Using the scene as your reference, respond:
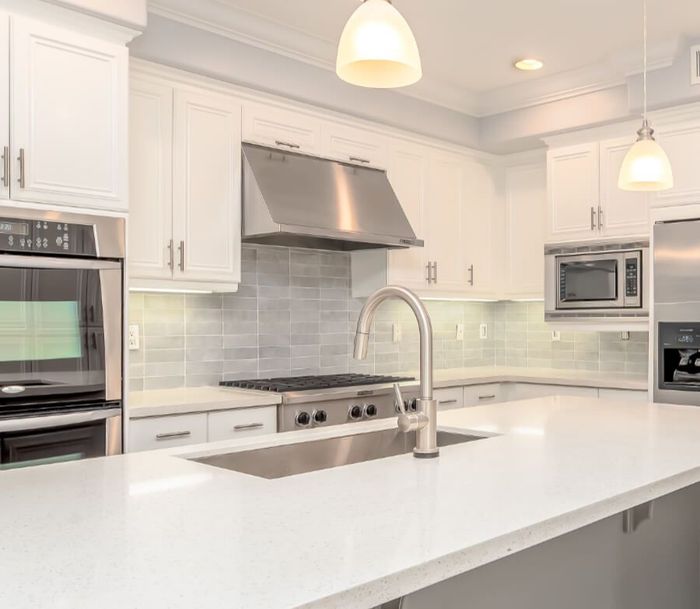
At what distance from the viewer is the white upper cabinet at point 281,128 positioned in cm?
364

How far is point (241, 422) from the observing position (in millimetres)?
3223

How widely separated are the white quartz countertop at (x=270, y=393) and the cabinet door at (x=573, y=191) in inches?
34.4

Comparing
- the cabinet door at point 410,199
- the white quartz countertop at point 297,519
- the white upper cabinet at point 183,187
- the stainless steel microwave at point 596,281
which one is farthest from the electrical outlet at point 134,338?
the stainless steel microwave at point 596,281

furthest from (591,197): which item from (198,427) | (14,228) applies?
(14,228)

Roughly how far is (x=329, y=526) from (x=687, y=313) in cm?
322

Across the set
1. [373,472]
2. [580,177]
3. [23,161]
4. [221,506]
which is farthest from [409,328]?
[221,506]

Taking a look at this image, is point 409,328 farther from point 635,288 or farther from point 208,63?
point 208,63

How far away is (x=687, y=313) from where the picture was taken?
152 inches

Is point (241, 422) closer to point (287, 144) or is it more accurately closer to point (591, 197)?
point (287, 144)

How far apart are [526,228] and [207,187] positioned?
2451mm

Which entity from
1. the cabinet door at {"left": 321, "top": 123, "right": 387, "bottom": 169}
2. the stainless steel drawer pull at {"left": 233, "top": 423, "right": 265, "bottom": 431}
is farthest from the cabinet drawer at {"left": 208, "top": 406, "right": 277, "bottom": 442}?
the cabinet door at {"left": 321, "top": 123, "right": 387, "bottom": 169}

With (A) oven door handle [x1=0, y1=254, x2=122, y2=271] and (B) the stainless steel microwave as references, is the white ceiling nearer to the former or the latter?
(B) the stainless steel microwave

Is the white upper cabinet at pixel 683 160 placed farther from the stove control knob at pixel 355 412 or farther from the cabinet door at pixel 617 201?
the stove control knob at pixel 355 412

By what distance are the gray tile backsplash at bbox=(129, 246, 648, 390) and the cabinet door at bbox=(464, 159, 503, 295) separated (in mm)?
363
